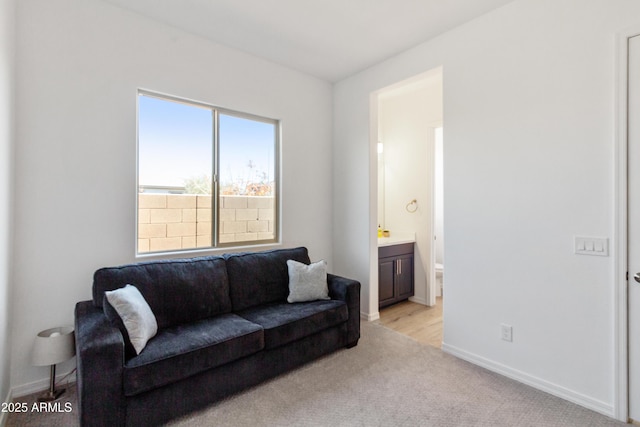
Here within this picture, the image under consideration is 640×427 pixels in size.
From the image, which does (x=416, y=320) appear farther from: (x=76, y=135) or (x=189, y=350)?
(x=76, y=135)

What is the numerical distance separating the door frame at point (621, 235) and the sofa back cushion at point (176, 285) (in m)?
2.65

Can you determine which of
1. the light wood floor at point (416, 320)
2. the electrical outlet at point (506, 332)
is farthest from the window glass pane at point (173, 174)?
the electrical outlet at point (506, 332)

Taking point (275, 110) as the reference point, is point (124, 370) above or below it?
below

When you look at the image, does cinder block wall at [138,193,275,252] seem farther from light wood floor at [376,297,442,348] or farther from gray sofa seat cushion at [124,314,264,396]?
light wood floor at [376,297,442,348]

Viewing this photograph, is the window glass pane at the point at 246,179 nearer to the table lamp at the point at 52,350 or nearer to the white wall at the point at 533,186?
the table lamp at the point at 52,350

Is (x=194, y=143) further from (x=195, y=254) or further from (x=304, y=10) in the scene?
(x=304, y=10)

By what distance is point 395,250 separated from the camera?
158 inches

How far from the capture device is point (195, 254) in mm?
2924

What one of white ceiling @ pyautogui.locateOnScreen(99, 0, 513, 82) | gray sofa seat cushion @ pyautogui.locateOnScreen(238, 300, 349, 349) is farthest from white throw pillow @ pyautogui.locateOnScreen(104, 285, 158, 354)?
white ceiling @ pyautogui.locateOnScreen(99, 0, 513, 82)

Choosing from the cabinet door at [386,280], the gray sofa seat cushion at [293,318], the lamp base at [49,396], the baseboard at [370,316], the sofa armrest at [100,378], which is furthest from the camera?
the cabinet door at [386,280]

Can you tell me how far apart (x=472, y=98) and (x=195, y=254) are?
9.14 ft

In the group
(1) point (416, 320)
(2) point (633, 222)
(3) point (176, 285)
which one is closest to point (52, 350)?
(3) point (176, 285)

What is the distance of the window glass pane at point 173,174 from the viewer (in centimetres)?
271

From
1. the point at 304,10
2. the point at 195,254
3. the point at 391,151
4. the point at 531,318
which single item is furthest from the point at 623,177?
the point at 195,254
